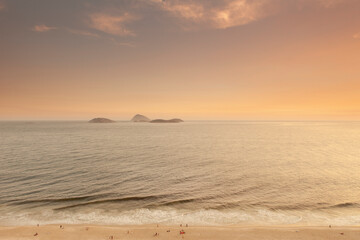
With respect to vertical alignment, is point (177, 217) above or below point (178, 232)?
below

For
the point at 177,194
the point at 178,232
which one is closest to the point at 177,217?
the point at 178,232

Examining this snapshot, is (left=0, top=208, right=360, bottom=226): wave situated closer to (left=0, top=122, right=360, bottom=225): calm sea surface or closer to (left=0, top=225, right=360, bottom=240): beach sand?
(left=0, top=122, right=360, bottom=225): calm sea surface

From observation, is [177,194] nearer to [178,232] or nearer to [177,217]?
[177,217]

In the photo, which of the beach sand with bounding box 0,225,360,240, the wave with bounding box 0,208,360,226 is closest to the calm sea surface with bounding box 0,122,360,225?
the wave with bounding box 0,208,360,226

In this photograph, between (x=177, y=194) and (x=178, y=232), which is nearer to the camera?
(x=178, y=232)

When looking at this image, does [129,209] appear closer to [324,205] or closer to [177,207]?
[177,207]

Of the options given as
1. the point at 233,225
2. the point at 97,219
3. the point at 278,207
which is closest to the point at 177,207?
the point at 233,225

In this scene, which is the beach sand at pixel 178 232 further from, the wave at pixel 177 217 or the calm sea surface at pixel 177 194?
the calm sea surface at pixel 177 194

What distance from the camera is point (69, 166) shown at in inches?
1967

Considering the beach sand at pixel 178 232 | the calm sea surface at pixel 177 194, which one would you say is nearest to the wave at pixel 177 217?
the calm sea surface at pixel 177 194

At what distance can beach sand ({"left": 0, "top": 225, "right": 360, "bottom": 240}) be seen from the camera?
20.0m

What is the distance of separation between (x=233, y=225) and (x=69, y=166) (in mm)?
40973

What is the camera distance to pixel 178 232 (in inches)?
823

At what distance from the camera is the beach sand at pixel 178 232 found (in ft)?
65.8
